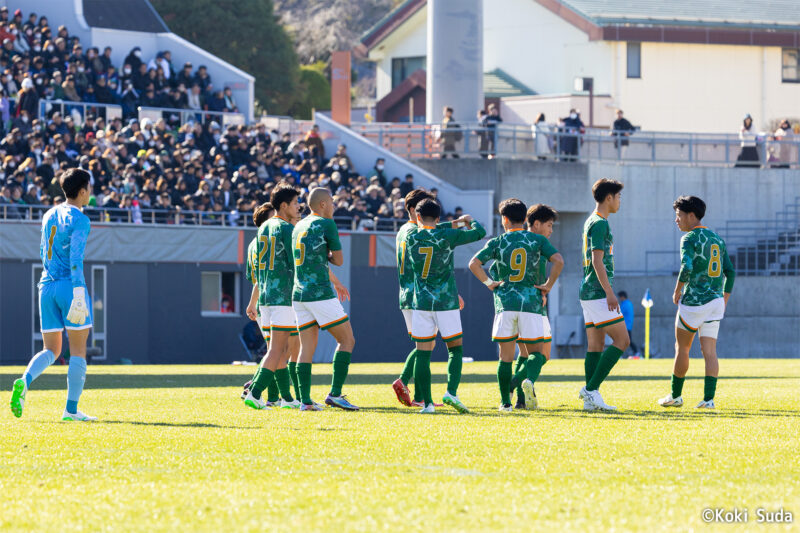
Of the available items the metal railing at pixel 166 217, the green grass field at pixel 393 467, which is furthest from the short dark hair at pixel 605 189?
the metal railing at pixel 166 217

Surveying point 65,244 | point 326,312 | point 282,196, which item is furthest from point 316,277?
point 65,244

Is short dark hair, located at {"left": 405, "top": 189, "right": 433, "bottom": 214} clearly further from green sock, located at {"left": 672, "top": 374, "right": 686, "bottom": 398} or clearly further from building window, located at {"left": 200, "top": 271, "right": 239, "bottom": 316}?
building window, located at {"left": 200, "top": 271, "right": 239, "bottom": 316}

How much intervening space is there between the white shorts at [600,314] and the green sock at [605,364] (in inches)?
11.3

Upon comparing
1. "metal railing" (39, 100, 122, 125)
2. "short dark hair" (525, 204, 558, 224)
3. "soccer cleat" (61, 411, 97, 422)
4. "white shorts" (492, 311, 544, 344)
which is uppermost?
"metal railing" (39, 100, 122, 125)

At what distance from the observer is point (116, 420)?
11906 millimetres

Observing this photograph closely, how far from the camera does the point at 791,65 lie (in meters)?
54.0

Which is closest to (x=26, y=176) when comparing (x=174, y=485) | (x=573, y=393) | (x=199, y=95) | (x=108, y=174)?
(x=108, y=174)

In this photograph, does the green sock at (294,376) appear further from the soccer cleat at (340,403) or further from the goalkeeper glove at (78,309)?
the goalkeeper glove at (78,309)

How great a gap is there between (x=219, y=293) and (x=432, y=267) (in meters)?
20.7

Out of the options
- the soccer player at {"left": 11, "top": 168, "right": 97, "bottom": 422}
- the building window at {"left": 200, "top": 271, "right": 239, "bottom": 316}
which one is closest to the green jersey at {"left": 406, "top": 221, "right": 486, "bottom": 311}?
the soccer player at {"left": 11, "top": 168, "right": 97, "bottom": 422}

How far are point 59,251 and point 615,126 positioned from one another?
3113 cm

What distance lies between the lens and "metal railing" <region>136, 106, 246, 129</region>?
116 ft

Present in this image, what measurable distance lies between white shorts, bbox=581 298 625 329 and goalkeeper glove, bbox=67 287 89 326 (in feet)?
15.1

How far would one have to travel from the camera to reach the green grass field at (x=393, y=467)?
6.55m
